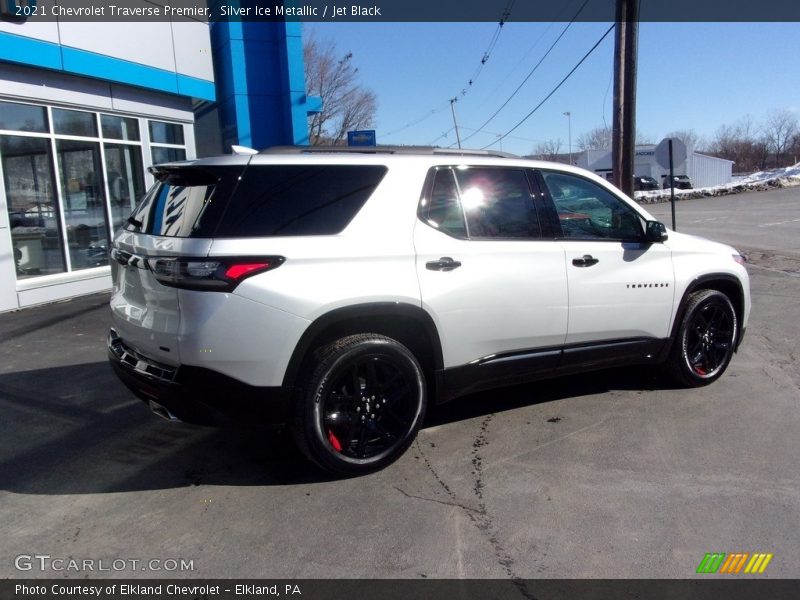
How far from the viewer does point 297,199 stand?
3.63m

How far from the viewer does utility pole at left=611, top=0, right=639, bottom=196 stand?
40.6 ft

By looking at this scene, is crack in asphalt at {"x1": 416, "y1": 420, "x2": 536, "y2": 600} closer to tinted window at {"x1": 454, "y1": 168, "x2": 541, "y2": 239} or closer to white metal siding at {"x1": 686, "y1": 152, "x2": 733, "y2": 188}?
tinted window at {"x1": 454, "y1": 168, "x2": 541, "y2": 239}

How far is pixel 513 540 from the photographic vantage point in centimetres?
316

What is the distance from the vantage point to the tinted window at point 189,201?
3.43 meters

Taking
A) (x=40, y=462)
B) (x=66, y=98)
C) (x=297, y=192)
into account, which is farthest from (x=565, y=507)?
(x=66, y=98)

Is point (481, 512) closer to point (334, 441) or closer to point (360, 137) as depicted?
point (334, 441)

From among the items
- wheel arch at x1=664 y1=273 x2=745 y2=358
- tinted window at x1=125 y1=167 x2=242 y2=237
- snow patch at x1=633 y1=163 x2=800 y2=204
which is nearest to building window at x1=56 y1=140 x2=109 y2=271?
tinted window at x1=125 y1=167 x2=242 y2=237

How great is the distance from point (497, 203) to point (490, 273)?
54 cm

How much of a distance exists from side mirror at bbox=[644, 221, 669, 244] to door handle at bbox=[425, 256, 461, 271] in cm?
179

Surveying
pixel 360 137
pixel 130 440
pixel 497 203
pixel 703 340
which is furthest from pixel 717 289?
pixel 360 137

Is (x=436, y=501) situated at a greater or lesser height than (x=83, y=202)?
lesser

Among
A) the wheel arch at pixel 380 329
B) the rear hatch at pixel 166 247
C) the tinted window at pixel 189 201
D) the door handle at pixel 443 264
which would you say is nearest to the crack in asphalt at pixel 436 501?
the wheel arch at pixel 380 329

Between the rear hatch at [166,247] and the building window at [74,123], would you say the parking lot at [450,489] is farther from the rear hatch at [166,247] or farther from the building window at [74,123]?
the building window at [74,123]

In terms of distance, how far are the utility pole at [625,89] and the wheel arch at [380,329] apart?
1028cm
